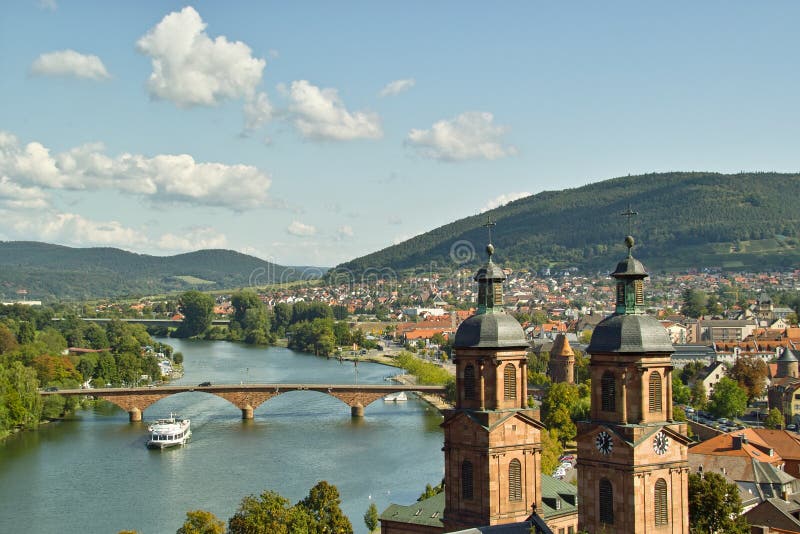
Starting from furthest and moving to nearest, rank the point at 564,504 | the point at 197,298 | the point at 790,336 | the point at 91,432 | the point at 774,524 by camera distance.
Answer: the point at 197,298 < the point at 790,336 < the point at 91,432 < the point at 774,524 < the point at 564,504

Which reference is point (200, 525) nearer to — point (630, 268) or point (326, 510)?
point (326, 510)

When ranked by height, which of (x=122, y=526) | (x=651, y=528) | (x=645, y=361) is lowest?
(x=122, y=526)

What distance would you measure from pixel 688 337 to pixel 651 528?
116 metres

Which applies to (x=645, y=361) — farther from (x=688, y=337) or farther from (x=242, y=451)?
(x=688, y=337)

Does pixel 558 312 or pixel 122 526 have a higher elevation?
pixel 558 312

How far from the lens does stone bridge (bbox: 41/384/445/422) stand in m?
84.5

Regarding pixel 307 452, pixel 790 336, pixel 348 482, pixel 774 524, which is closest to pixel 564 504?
pixel 774 524

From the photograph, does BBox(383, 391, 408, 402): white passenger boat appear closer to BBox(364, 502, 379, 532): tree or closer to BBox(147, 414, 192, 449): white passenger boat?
BBox(147, 414, 192, 449): white passenger boat

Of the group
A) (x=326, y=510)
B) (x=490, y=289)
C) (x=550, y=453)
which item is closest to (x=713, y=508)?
(x=490, y=289)

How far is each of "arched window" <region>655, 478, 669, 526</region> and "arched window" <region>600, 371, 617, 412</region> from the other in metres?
2.14

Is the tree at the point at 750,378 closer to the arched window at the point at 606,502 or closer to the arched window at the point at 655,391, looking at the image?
the arched window at the point at 655,391

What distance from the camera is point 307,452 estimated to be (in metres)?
67.2

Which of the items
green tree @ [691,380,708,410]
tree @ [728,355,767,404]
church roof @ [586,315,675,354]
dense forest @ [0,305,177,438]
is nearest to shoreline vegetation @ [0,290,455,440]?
dense forest @ [0,305,177,438]

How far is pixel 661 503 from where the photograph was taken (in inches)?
1037
